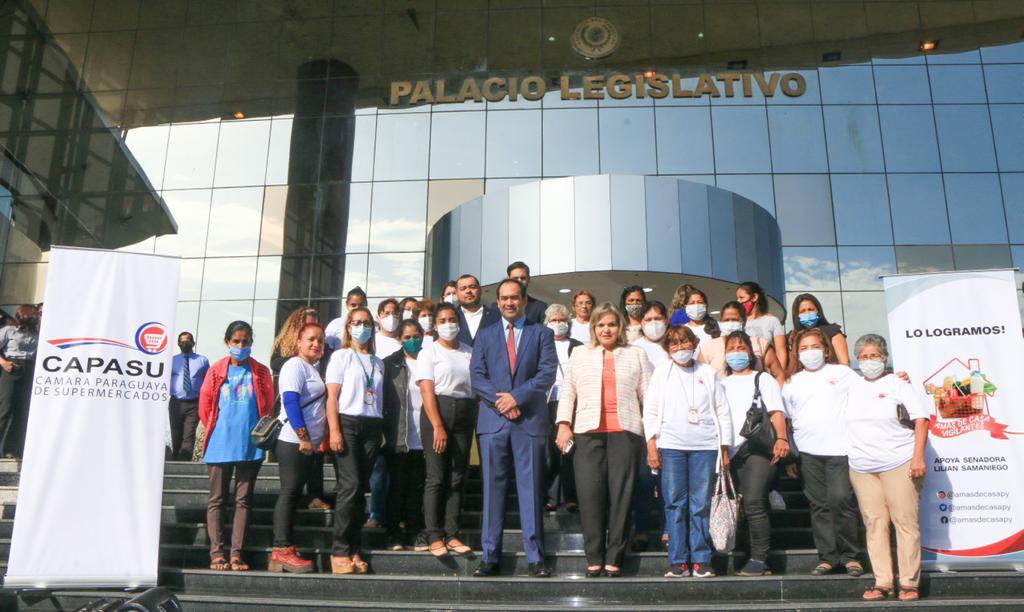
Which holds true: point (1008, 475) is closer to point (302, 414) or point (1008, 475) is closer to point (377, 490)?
point (377, 490)

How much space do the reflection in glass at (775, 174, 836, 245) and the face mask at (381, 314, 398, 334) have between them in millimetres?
11955

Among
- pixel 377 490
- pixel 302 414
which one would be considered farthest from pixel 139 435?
pixel 377 490

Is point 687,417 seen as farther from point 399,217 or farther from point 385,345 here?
point 399,217

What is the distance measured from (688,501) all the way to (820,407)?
1254mm

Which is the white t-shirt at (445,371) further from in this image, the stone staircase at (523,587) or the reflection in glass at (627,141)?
the reflection in glass at (627,141)

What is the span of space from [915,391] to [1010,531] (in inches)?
52.5

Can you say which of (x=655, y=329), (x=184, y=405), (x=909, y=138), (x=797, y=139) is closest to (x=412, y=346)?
(x=655, y=329)

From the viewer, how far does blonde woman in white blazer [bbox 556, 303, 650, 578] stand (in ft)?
17.4

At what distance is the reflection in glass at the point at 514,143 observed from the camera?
17.4m

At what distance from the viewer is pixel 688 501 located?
543cm

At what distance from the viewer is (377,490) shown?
6305mm

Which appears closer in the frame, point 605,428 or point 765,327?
point 605,428

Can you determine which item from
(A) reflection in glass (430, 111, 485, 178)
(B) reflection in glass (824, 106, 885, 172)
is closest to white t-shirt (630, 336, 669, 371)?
(A) reflection in glass (430, 111, 485, 178)

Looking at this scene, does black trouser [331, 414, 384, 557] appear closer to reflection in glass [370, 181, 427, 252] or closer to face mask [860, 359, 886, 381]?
face mask [860, 359, 886, 381]
